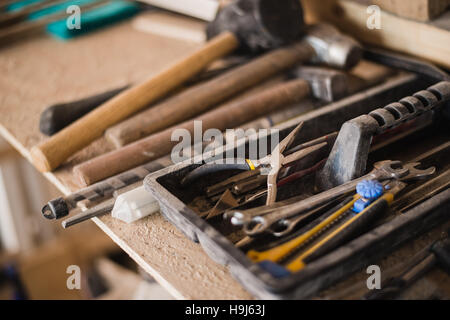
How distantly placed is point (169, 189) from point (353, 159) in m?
0.30

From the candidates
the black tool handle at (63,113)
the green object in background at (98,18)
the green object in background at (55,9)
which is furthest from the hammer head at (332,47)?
the green object in background at (55,9)

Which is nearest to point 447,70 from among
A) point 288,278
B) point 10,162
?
point 288,278

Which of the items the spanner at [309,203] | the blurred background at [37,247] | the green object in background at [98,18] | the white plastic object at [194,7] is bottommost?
the blurred background at [37,247]

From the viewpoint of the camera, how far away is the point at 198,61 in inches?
52.3

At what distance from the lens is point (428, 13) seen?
1.23m

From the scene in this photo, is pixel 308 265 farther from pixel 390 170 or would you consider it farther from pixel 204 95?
pixel 204 95

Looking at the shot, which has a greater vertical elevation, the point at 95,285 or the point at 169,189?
the point at 169,189

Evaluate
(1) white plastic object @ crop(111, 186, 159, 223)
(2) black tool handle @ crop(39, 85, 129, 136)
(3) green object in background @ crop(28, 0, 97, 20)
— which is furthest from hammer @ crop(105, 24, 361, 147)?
(3) green object in background @ crop(28, 0, 97, 20)

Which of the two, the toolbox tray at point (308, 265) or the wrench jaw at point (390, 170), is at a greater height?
the wrench jaw at point (390, 170)

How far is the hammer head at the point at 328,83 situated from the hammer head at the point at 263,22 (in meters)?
0.14

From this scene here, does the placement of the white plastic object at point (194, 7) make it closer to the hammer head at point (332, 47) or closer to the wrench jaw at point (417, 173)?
the hammer head at point (332, 47)

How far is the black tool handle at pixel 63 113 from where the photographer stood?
45.9 inches

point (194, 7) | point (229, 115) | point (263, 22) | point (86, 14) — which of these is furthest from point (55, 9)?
point (229, 115)
